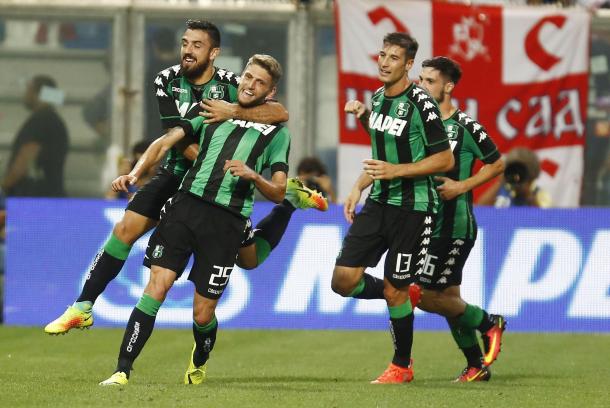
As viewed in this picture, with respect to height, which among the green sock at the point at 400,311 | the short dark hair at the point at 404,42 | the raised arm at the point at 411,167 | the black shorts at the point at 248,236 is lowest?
the green sock at the point at 400,311

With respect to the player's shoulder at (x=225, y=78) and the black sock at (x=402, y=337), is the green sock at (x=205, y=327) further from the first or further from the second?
the player's shoulder at (x=225, y=78)

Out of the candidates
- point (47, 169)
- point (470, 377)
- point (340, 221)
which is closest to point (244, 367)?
point (470, 377)

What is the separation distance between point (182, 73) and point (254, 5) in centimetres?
729

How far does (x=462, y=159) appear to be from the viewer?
10.4 metres

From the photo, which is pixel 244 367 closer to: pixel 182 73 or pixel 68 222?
pixel 182 73

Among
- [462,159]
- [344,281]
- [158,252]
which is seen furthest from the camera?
[462,159]

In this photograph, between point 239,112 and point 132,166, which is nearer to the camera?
point 239,112

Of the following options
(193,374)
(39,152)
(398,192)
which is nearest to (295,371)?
(193,374)

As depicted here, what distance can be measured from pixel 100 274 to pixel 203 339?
95 cm

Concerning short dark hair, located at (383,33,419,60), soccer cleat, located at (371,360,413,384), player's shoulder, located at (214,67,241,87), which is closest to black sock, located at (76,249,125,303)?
player's shoulder, located at (214,67,241,87)

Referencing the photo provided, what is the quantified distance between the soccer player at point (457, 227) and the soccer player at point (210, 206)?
5.26 feet

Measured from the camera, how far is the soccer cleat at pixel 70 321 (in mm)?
9289

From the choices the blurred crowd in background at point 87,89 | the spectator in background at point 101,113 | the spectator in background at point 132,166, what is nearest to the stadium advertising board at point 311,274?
the spectator in background at point 132,166

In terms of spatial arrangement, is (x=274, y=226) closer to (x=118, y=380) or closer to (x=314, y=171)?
(x=118, y=380)
